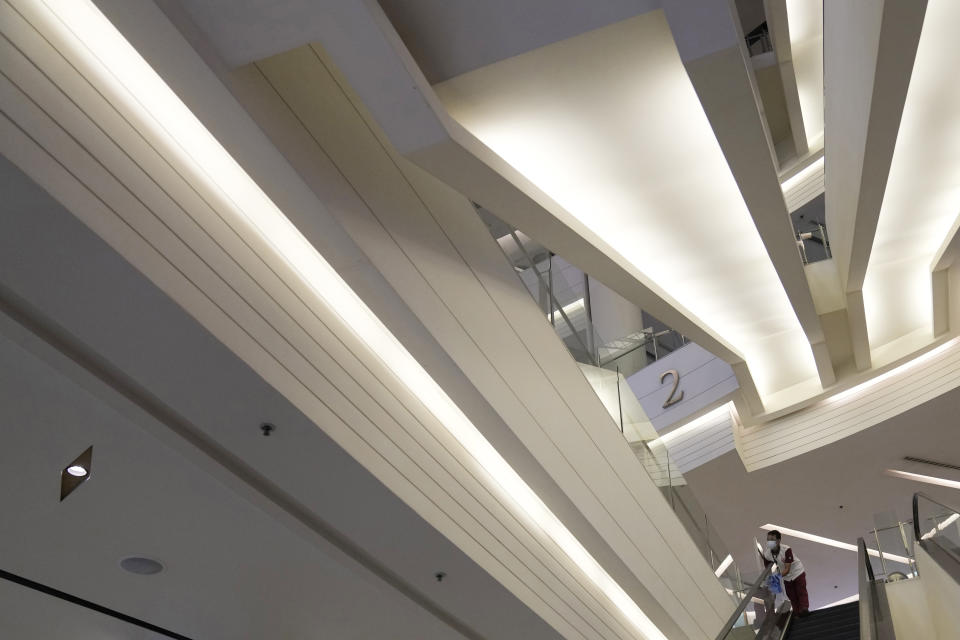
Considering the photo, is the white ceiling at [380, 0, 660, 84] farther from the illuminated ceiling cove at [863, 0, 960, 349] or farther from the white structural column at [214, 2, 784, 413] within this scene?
the illuminated ceiling cove at [863, 0, 960, 349]

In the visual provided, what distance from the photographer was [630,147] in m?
4.93

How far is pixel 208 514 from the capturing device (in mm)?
4637

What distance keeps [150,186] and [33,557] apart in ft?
8.79

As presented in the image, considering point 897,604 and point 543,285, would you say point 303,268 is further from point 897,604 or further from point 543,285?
point 897,604

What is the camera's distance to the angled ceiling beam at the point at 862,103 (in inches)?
162

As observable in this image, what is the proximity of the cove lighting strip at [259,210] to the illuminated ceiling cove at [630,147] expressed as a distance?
101 cm

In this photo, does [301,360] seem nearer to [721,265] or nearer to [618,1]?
[618,1]

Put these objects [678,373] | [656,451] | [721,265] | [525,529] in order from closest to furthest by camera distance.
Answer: [525,529] → [721,265] → [656,451] → [678,373]

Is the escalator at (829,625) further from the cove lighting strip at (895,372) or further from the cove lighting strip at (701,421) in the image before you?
the cove lighting strip at (701,421)

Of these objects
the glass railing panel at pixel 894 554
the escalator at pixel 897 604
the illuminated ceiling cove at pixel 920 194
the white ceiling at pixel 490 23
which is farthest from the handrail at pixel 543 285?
the glass railing panel at pixel 894 554

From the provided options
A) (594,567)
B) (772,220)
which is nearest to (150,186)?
(772,220)

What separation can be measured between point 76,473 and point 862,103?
4727 millimetres

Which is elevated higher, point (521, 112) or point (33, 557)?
point (521, 112)

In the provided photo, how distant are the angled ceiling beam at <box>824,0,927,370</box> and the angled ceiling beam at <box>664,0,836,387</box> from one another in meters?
0.60
